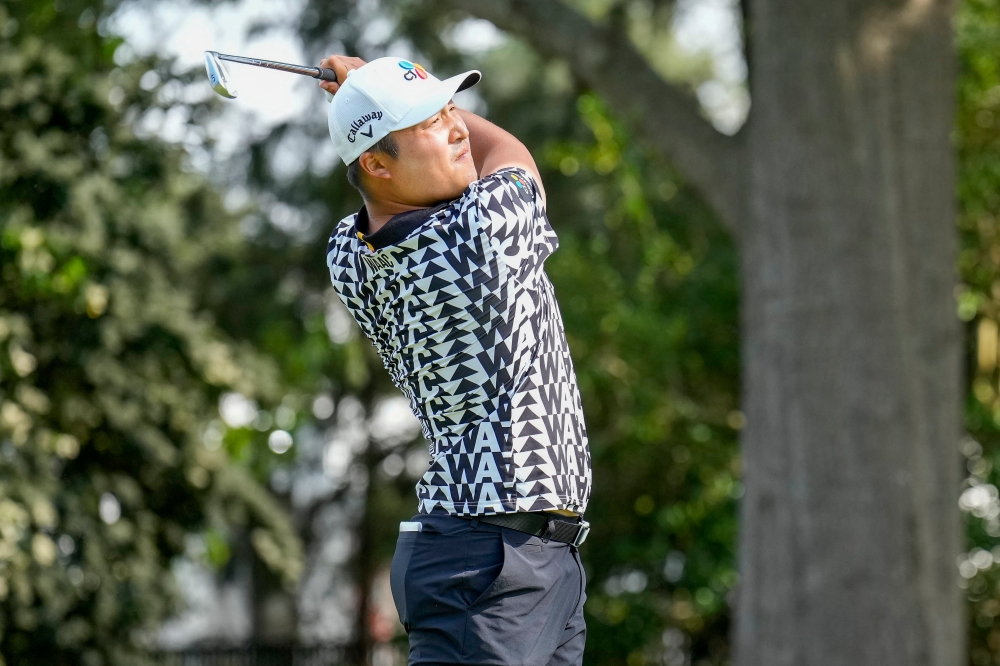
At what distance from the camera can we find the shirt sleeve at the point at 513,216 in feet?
8.07

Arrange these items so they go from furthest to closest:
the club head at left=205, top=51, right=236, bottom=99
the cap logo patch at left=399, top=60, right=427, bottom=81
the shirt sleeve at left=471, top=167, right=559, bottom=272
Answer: the club head at left=205, top=51, right=236, bottom=99, the cap logo patch at left=399, top=60, right=427, bottom=81, the shirt sleeve at left=471, top=167, right=559, bottom=272

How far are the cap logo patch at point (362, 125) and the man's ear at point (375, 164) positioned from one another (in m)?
0.04

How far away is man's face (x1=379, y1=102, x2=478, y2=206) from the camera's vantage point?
2557 mm

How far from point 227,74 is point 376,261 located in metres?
0.66

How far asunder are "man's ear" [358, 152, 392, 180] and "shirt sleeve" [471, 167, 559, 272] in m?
0.20

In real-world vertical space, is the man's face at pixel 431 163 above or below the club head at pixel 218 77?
below

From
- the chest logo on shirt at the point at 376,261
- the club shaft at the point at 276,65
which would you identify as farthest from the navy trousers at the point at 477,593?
the club shaft at the point at 276,65

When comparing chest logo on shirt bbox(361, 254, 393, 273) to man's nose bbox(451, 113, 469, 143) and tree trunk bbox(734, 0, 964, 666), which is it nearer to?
man's nose bbox(451, 113, 469, 143)

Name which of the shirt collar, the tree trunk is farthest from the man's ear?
the tree trunk

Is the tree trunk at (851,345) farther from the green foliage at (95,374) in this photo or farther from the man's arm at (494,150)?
the man's arm at (494,150)

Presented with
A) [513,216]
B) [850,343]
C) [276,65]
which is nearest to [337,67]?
[276,65]

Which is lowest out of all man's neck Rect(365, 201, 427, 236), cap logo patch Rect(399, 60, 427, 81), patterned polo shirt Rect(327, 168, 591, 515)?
patterned polo shirt Rect(327, 168, 591, 515)

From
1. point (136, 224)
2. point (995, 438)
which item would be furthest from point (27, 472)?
point (995, 438)

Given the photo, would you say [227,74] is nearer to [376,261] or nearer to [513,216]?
[376,261]
